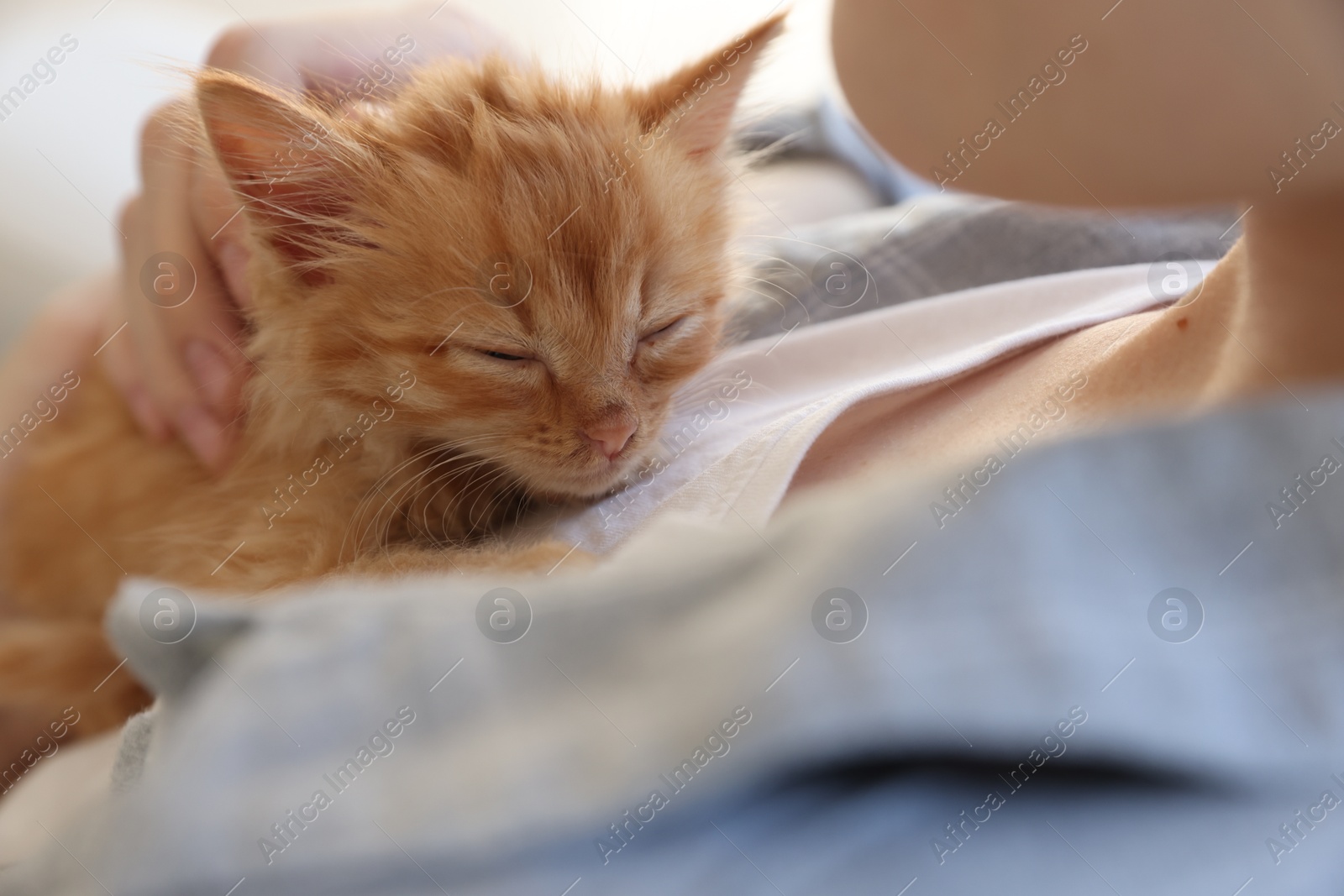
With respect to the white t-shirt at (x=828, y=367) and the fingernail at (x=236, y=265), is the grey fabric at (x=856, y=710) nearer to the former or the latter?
the white t-shirt at (x=828, y=367)

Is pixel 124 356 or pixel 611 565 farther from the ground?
pixel 611 565

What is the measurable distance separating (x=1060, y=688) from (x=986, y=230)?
1193 millimetres

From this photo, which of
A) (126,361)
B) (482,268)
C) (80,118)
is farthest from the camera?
(80,118)

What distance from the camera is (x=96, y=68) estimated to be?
70.6 inches

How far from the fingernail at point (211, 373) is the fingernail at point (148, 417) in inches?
3.4

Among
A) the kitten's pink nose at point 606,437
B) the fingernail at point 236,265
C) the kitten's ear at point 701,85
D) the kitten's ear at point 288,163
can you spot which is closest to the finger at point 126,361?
the fingernail at point 236,265

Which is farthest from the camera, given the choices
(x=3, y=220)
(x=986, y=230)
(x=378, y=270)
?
(x=3, y=220)

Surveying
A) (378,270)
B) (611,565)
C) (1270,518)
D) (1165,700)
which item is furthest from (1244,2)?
(378,270)

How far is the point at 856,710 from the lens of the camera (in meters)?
0.40

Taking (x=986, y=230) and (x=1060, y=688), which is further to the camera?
(x=986, y=230)

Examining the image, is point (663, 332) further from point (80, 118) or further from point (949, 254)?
point (80, 118)

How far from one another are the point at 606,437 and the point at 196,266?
0.68m

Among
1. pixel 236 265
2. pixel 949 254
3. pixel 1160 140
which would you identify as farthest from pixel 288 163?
pixel 949 254

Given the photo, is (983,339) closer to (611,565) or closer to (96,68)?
(611,565)
